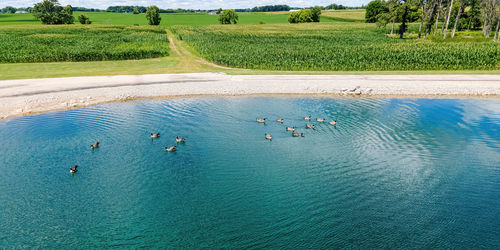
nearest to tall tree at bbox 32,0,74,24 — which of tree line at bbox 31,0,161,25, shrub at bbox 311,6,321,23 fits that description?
tree line at bbox 31,0,161,25

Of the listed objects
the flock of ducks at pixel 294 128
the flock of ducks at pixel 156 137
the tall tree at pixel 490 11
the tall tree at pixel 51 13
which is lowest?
the flock of ducks at pixel 156 137

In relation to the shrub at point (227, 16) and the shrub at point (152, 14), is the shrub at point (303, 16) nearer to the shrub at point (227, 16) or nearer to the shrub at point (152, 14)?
the shrub at point (227, 16)

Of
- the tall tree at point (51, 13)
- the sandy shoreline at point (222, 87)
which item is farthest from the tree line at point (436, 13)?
the tall tree at point (51, 13)

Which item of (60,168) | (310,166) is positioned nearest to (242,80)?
(310,166)

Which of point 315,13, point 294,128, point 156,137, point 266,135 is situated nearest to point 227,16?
point 315,13

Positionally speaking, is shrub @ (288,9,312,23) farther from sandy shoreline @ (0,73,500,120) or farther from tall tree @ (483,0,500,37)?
sandy shoreline @ (0,73,500,120)

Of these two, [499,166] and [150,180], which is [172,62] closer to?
[150,180]
